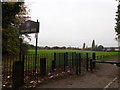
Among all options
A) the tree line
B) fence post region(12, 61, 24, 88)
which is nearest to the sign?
fence post region(12, 61, 24, 88)

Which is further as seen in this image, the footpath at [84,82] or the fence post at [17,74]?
the footpath at [84,82]

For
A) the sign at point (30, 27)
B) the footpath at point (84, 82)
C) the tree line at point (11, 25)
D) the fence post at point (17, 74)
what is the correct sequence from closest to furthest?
the fence post at point (17, 74) → the footpath at point (84, 82) → the sign at point (30, 27) → the tree line at point (11, 25)

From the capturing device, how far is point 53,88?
5898mm

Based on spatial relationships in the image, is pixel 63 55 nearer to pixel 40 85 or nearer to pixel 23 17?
pixel 40 85

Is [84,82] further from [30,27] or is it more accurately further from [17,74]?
[30,27]

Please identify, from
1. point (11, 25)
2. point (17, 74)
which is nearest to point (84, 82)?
point (17, 74)

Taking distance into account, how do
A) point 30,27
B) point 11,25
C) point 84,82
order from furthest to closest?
point 11,25
point 30,27
point 84,82

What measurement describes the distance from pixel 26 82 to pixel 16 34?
11.3 m

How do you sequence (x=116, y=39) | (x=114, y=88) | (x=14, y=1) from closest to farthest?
(x=114, y=88) → (x=14, y=1) → (x=116, y=39)

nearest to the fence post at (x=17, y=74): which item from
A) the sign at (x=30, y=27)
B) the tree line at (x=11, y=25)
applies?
the sign at (x=30, y=27)

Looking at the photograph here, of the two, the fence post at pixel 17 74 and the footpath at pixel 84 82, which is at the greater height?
the fence post at pixel 17 74

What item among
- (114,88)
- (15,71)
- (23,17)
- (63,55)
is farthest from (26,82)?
(23,17)

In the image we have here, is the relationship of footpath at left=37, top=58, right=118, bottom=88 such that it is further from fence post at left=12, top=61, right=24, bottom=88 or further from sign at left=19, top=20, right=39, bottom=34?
sign at left=19, top=20, right=39, bottom=34

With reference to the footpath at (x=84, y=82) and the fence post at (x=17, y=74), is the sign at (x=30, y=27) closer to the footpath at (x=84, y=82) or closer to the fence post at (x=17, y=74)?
the fence post at (x=17, y=74)
